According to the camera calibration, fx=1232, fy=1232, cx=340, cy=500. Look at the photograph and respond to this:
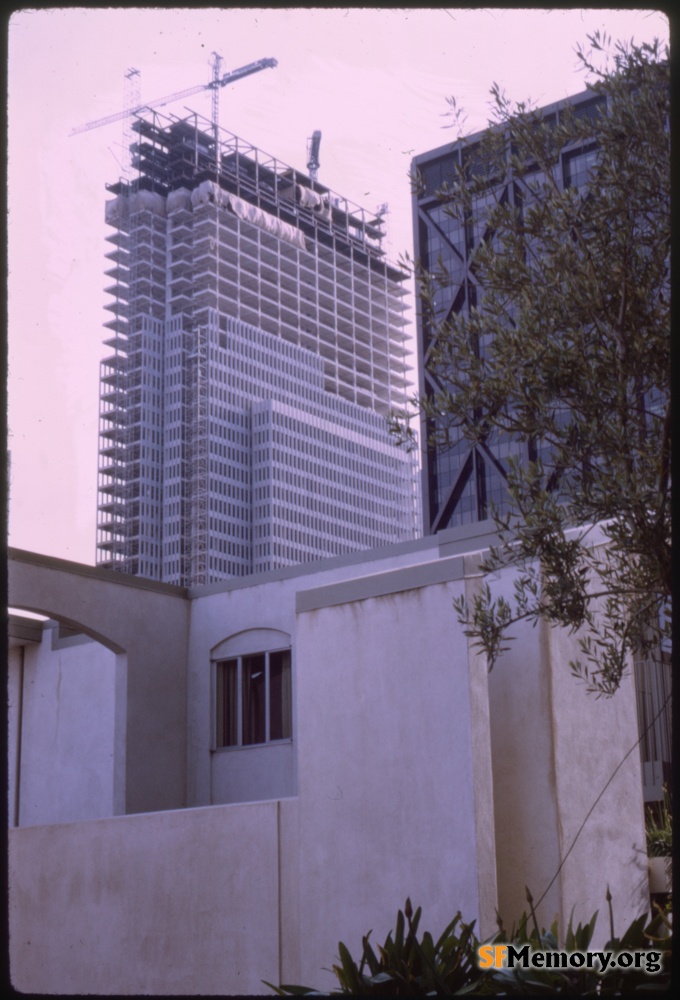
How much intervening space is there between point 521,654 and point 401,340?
18611cm

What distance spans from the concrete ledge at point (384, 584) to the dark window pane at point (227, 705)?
6.58 meters

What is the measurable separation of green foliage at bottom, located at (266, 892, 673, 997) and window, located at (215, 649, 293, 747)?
980cm

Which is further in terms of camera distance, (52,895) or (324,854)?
(52,895)

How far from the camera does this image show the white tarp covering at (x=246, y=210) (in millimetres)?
174375

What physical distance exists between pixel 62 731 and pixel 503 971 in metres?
15.1

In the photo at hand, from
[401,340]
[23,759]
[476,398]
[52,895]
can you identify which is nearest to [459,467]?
[23,759]

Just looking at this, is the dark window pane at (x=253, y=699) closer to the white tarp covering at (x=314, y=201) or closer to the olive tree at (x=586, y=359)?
the olive tree at (x=586, y=359)

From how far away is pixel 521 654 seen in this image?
11500 mm

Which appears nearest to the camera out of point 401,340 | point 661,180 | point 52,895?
point 661,180

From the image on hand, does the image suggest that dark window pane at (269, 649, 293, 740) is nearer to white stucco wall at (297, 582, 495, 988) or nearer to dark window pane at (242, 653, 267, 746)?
dark window pane at (242, 653, 267, 746)

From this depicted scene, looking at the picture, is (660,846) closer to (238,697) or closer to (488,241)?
(238,697)

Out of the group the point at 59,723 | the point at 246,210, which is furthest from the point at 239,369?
the point at 59,723

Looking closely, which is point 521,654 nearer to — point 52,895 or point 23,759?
point 52,895

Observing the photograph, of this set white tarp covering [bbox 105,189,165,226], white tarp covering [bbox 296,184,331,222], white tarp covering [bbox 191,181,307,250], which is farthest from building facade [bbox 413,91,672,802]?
white tarp covering [bbox 296,184,331,222]
